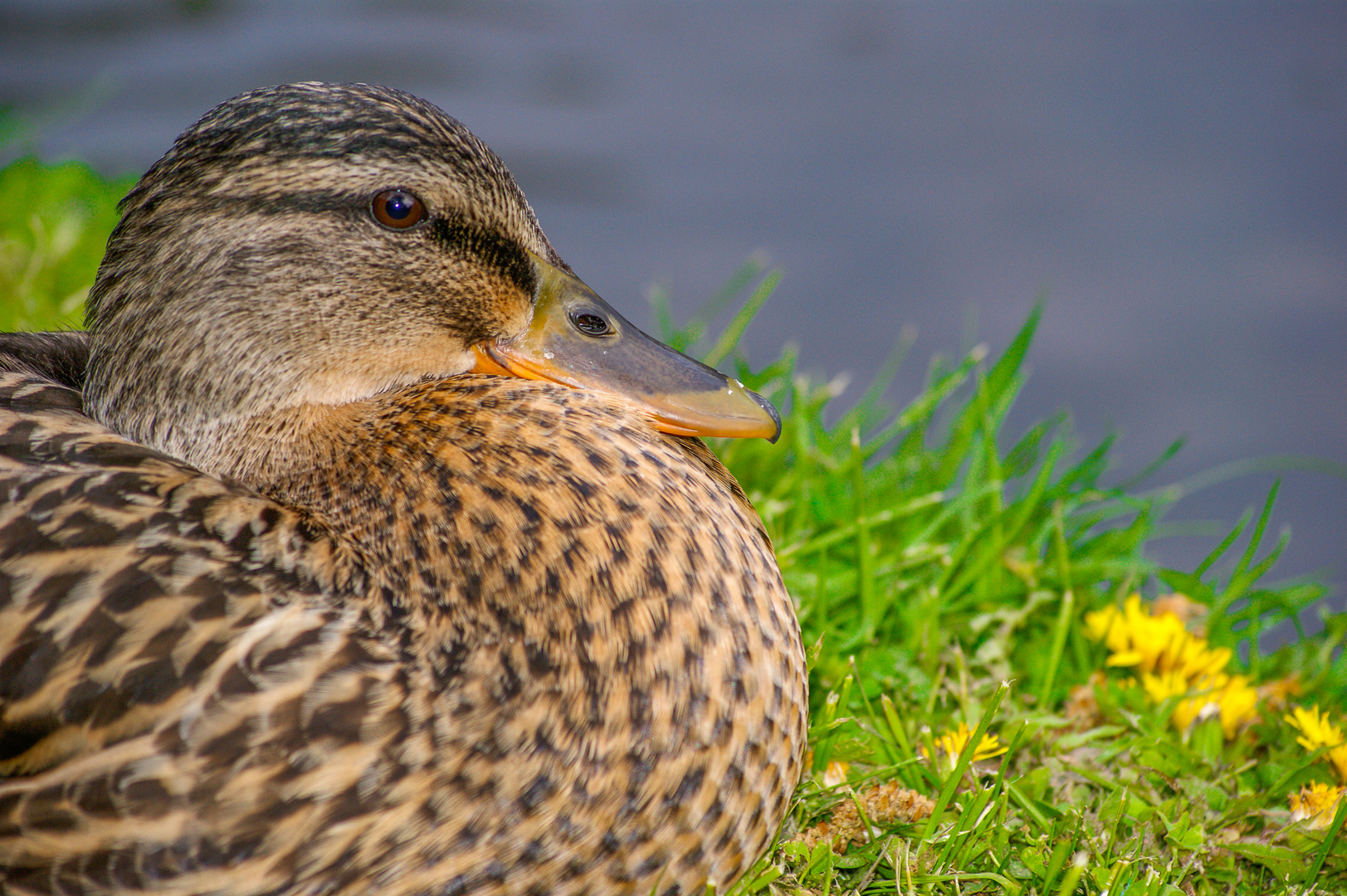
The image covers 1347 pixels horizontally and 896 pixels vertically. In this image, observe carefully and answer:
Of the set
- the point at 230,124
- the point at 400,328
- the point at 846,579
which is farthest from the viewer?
the point at 846,579

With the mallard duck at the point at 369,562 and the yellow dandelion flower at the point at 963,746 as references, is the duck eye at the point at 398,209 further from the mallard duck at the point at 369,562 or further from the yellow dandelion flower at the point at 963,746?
the yellow dandelion flower at the point at 963,746

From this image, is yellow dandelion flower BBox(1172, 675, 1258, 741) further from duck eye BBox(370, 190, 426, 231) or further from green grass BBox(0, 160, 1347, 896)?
duck eye BBox(370, 190, 426, 231)

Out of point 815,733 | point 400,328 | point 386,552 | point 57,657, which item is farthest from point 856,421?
point 57,657

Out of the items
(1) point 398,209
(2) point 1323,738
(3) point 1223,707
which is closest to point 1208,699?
(3) point 1223,707

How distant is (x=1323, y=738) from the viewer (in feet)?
7.45

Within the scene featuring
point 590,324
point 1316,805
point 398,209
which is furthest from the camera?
point 1316,805

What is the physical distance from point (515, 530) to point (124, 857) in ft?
2.06

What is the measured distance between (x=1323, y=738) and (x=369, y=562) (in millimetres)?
1913

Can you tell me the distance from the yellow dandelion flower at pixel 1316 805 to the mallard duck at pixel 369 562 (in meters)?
1.07

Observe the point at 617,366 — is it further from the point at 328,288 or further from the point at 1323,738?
the point at 1323,738

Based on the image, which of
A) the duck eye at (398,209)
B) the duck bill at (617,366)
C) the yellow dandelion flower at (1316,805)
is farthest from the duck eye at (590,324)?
the yellow dandelion flower at (1316,805)

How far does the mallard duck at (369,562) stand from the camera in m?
1.41

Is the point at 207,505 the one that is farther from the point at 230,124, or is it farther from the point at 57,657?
the point at 230,124

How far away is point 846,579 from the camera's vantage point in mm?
2689
